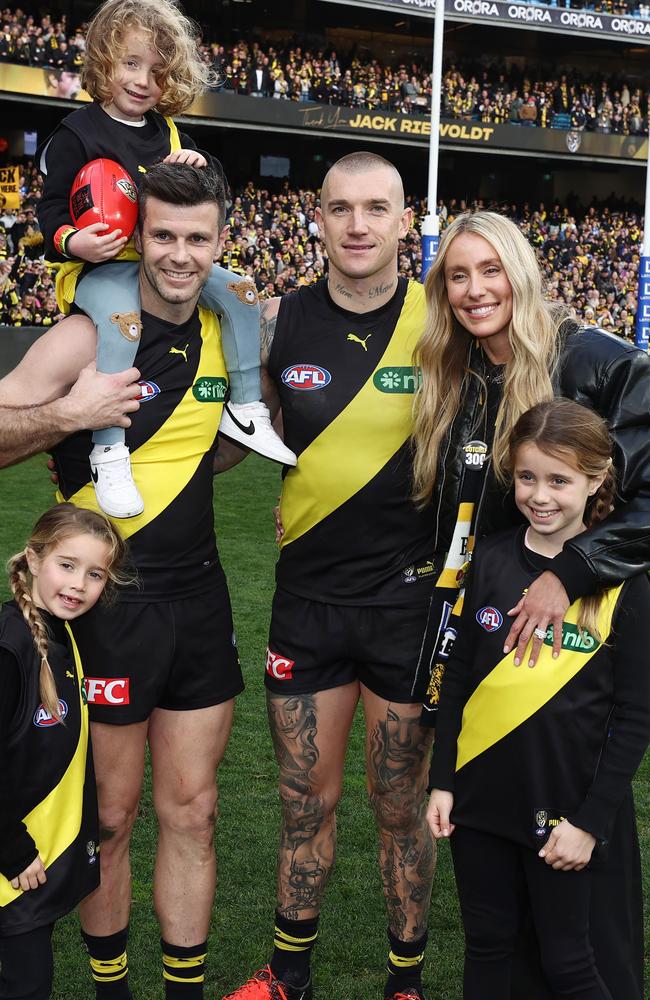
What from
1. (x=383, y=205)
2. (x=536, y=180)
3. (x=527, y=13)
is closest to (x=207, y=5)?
(x=527, y=13)

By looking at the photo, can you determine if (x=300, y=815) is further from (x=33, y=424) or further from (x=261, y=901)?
(x=33, y=424)

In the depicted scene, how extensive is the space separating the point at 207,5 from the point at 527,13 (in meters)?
8.40

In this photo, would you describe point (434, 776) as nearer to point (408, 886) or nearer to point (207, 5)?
point (408, 886)

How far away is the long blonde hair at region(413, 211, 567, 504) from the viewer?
276 cm

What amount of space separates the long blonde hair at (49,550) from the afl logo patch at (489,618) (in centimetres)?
93

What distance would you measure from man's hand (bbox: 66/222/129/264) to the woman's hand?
165 cm

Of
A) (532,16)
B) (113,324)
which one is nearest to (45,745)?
(113,324)

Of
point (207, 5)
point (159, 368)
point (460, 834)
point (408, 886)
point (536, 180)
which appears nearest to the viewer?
point (460, 834)

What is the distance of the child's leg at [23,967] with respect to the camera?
2.61m

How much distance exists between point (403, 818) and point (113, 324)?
1636mm

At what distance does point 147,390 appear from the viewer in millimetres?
3045

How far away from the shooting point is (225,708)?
125 inches

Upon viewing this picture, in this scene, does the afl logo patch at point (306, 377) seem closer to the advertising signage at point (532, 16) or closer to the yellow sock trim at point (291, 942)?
the yellow sock trim at point (291, 942)

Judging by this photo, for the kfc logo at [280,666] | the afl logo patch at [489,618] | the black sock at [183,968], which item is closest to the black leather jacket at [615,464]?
the afl logo patch at [489,618]
